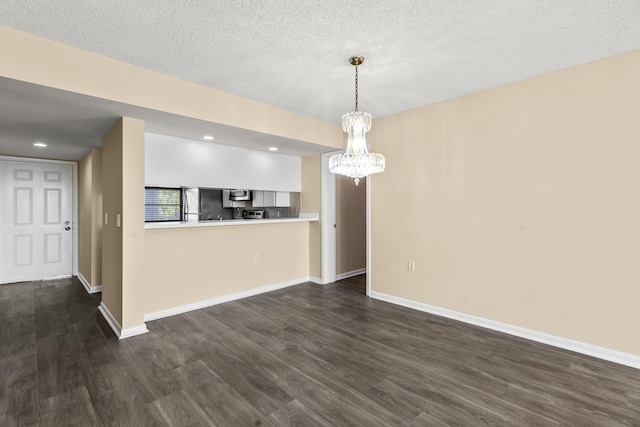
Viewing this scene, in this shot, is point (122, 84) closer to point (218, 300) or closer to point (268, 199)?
point (218, 300)

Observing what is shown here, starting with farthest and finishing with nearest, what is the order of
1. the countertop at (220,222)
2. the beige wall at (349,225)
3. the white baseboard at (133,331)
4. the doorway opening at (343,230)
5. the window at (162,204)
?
the beige wall at (349,225) < the doorway opening at (343,230) < the window at (162,204) < the countertop at (220,222) < the white baseboard at (133,331)

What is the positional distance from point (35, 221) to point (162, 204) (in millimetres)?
2774

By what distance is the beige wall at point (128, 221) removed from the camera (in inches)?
115

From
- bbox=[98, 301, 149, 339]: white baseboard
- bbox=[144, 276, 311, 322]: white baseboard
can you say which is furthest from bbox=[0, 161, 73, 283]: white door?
bbox=[144, 276, 311, 322]: white baseboard

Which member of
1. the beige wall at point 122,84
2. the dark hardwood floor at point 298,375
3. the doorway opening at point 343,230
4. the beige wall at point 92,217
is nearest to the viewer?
the dark hardwood floor at point 298,375

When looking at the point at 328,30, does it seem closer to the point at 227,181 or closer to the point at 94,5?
the point at 94,5

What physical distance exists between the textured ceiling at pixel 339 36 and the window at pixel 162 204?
6.47ft

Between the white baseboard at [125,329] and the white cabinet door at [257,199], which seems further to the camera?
the white cabinet door at [257,199]

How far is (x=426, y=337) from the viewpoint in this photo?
2898 millimetres

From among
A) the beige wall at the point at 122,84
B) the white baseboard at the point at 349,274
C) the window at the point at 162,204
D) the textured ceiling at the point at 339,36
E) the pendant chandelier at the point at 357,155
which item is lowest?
the white baseboard at the point at 349,274

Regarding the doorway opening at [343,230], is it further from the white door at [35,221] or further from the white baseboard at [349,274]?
the white door at [35,221]

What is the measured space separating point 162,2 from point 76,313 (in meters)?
3.62

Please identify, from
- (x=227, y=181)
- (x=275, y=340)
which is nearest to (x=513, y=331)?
(x=275, y=340)

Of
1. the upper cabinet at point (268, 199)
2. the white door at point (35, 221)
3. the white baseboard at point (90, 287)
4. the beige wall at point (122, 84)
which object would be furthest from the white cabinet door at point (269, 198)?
the white door at point (35, 221)
